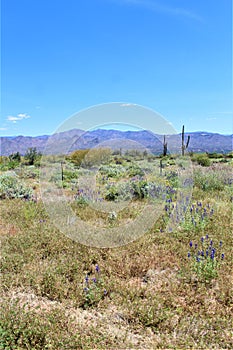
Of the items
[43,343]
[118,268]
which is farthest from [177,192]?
[43,343]

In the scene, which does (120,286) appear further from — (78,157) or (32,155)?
(32,155)

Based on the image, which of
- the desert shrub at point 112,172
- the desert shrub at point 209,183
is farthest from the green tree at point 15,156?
the desert shrub at point 209,183

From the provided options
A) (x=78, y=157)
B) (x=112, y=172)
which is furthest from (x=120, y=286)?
(x=78, y=157)

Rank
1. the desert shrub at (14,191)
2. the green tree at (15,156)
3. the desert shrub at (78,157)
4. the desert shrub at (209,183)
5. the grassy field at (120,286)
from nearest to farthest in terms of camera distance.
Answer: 1. the grassy field at (120,286)
2. the desert shrub at (14,191)
3. the desert shrub at (209,183)
4. the desert shrub at (78,157)
5. the green tree at (15,156)

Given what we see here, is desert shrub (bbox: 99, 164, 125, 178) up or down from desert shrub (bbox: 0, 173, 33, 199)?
up

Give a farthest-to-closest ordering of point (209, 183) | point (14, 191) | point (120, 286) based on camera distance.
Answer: point (209, 183)
point (14, 191)
point (120, 286)

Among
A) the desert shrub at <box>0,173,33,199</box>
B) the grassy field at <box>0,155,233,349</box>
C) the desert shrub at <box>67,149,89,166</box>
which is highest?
the desert shrub at <box>67,149,89,166</box>

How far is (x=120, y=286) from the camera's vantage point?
3066mm

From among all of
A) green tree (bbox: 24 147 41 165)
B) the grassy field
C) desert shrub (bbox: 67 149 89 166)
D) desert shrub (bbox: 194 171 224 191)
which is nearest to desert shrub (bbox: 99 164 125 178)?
desert shrub (bbox: 67 149 89 166)

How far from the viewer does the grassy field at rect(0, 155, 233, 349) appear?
2350mm

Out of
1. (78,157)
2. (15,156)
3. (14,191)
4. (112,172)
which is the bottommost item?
(14,191)

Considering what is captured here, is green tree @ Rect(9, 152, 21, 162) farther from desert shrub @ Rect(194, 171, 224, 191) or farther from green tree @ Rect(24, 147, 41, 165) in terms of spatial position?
desert shrub @ Rect(194, 171, 224, 191)

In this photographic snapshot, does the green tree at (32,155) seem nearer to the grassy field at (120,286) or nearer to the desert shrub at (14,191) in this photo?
the desert shrub at (14,191)

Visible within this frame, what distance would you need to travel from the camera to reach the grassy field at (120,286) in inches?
92.5
